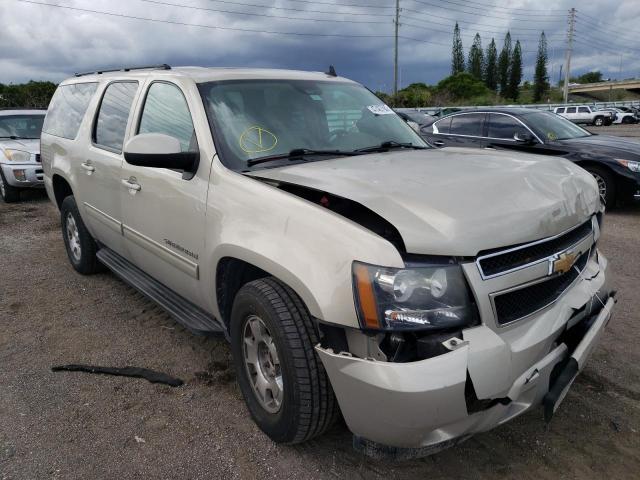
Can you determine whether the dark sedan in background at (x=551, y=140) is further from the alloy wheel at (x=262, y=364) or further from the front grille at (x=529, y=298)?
the alloy wheel at (x=262, y=364)

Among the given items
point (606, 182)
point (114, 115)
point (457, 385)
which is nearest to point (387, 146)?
point (457, 385)

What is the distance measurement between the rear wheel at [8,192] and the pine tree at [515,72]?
329ft

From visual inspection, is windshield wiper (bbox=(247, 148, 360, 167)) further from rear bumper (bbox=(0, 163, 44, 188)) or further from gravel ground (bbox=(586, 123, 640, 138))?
gravel ground (bbox=(586, 123, 640, 138))

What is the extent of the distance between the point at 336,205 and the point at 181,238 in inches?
44.8

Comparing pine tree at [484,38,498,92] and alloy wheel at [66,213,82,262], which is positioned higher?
pine tree at [484,38,498,92]

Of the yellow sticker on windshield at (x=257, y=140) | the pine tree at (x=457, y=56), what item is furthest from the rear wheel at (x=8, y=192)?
the pine tree at (x=457, y=56)

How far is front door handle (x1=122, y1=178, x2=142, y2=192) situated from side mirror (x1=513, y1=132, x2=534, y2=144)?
6.53m

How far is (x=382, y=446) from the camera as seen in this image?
7.10ft

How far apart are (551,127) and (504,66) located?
100808 mm

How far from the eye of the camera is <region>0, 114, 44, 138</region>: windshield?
10.4m

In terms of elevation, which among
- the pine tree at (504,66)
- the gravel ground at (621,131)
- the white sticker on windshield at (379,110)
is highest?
the pine tree at (504,66)

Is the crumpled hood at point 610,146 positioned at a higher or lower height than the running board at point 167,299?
higher

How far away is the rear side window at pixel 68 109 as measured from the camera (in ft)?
16.0

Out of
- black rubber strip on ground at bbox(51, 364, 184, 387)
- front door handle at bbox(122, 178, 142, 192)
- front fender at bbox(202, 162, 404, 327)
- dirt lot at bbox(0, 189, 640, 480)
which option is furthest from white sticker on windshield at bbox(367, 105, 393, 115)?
black rubber strip on ground at bbox(51, 364, 184, 387)
